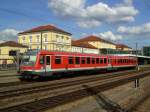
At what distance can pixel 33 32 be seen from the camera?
328 feet

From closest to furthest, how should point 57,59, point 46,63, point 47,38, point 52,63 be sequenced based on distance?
point 46,63 < point 52,63 < point 57,59 < point 47,38

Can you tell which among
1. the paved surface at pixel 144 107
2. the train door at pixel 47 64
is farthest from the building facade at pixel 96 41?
the paved surface at pixel 144 107

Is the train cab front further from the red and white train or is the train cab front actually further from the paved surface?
the paved surface

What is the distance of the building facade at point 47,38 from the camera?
93.8 m

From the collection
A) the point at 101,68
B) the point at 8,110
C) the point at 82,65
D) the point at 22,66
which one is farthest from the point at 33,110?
the point at 101,68

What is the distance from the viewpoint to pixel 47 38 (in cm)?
9494

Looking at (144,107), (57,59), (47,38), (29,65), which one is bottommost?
(144,107)

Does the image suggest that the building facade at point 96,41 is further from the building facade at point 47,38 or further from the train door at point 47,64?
the train door at point 47,64

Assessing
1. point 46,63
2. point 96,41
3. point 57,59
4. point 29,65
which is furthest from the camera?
point 96,41

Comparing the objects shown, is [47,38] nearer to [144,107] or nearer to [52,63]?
[52,63]

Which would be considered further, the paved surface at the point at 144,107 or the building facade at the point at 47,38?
the building facade at the point at 47,38

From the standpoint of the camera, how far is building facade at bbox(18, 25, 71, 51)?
9377 cm

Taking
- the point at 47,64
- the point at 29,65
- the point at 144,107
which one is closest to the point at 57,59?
the point at 47,64

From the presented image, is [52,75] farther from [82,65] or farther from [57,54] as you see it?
[82,65]
